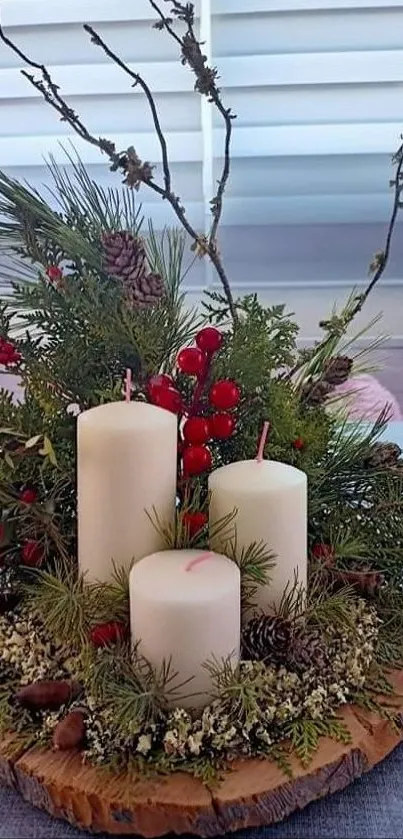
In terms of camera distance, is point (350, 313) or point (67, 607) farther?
point (350, 313)

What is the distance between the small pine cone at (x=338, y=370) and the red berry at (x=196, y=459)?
11 centimetres

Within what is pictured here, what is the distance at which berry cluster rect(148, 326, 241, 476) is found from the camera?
1.76 feet

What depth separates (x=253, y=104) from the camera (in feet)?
4.87

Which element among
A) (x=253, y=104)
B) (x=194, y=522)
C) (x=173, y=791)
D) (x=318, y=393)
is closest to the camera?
(x=173, y=791)

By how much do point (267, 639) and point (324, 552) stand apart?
4.2 inches

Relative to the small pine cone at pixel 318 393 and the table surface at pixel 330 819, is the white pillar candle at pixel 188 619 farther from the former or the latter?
the small pine cone at pixel 318 393

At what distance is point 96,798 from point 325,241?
1.24 m

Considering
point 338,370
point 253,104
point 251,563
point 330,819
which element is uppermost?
point 253,104

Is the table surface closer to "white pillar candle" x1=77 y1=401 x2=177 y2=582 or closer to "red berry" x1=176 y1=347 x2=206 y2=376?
"white pillar candle" x1=77 y1=401 x2=177 y2=582

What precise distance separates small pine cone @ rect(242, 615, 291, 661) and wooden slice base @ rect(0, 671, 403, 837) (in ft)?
0.17

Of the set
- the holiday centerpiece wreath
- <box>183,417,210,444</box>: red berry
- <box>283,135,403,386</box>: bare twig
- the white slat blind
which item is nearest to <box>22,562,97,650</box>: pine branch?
the holiday centerpiece wreath

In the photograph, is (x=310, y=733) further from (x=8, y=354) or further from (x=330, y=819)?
(x=8, y=354)

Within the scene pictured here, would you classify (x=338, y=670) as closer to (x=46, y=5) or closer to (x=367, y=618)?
(x=367, y=618)

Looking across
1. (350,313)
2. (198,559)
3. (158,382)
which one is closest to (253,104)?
(350,313)
